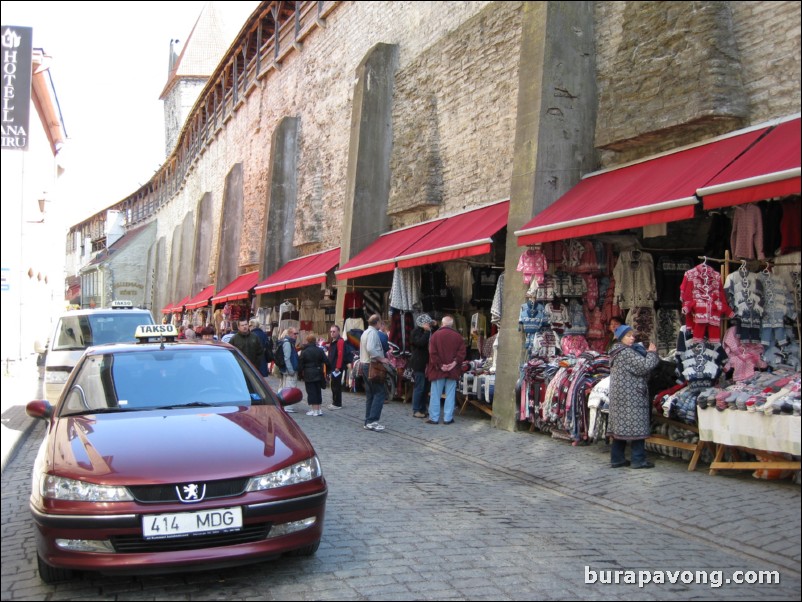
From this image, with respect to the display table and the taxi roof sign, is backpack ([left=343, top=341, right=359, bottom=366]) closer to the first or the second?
the taxi roof sign

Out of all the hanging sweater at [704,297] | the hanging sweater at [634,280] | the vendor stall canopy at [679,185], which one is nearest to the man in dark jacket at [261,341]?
the vendor stall canopy at [679,185]

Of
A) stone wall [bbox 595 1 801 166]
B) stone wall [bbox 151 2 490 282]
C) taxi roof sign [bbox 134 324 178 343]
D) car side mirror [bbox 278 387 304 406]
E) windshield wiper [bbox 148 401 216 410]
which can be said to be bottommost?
windshield wiper [bbox 148 401 216 410]

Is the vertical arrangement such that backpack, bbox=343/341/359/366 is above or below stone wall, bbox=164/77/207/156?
below

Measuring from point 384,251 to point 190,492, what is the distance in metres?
11.7

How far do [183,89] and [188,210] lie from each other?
29.7 metres

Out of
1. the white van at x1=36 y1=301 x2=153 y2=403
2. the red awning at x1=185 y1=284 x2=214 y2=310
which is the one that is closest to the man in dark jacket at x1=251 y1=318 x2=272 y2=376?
the white van at x1=36 y1=301 x2=153 y2=403

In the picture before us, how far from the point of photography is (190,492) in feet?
14.9

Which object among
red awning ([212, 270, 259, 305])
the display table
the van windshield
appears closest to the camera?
the display table

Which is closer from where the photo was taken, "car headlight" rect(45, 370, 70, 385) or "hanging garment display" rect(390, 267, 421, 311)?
"car headlight" rect(45, 370, 70, 385)

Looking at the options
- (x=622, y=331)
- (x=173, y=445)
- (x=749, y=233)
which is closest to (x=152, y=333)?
(x=173, y=445)

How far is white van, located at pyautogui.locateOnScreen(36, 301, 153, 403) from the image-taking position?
39.6 ft

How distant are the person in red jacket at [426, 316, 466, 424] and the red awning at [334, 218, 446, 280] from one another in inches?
109

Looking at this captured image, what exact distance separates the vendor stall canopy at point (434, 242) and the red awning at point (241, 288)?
10.1 metres

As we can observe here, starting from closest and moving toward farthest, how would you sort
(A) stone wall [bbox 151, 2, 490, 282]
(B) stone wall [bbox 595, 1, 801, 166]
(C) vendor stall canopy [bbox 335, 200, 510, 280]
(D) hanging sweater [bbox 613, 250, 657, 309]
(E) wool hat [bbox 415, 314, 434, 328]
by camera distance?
1. (B) stone wall [bbox 595, 1, 801, 166]
2. (D) hanging sweater [bbox 613, 250, 657, 309]
3. (C) vendor stall canopy [bbox 335, 200, 510, 280]
4. (E) wool hat [bbox 415, 314, 434, 328]
5. (A) stone wall [bbox 151, 2, 490, 282]
